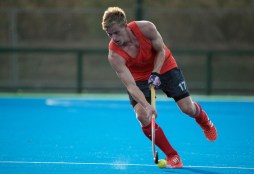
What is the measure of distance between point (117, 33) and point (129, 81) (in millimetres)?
475

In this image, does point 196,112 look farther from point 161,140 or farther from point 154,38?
point 154,38

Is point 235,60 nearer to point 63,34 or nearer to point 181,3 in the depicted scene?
point 181,3

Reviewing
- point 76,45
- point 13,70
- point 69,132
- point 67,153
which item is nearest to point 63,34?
point 76,45

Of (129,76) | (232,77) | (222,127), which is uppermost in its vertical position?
(129,76)

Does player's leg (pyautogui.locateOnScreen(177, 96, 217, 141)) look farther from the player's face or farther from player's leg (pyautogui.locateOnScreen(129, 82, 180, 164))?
the player's face

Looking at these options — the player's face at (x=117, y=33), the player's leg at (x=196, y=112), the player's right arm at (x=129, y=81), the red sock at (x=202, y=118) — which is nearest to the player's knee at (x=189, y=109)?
the player's leg at (x=196, y=112)

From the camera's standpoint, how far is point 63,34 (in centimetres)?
1805

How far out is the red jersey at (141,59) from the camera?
6.39 m

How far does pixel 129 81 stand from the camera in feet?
20.2

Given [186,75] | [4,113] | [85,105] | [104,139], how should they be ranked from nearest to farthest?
[104,139] < [4,113] < [85,105] < [186,75]

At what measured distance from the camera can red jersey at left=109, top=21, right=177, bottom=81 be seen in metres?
6.39

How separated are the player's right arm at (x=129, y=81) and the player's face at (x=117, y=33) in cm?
18

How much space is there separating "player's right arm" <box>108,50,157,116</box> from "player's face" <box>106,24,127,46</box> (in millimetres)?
183

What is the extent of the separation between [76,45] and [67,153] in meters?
11.2
